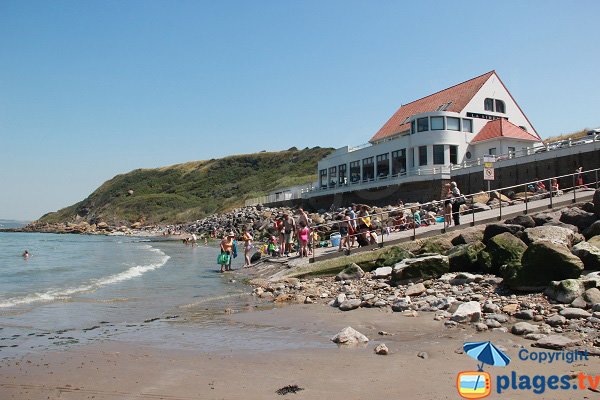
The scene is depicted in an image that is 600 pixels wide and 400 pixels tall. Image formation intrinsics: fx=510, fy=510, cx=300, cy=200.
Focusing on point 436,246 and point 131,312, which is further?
point 436,246

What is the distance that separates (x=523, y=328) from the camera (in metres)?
7.85

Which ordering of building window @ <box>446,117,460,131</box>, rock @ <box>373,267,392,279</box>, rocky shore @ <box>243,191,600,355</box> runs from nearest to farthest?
rocky shore @ <box>243,191,600,355</box> → rock @ <box>373,267,392,279</box> → building window @ <box>446,117,460,131</box>

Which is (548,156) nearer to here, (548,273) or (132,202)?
(548,273)

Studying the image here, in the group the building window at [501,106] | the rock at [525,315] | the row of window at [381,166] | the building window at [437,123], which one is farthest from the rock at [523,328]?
the building window at [501,106]

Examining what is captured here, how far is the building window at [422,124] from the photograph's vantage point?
4156 cm

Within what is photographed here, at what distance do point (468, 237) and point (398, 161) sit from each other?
29.2 meters

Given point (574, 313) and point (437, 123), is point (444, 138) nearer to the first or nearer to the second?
point (437, 123)

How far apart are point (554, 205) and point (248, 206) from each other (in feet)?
193

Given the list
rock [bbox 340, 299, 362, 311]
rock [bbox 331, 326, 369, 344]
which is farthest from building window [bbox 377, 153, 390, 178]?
rock [bbox 331, 326, 369, 344]

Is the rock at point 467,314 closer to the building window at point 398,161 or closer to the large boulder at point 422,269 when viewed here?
the large boulder at point 422,269

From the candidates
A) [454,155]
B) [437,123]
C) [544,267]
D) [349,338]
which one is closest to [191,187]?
[437,123]

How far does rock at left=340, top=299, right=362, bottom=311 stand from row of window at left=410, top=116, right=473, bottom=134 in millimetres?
32320

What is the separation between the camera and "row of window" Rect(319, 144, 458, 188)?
135 ft

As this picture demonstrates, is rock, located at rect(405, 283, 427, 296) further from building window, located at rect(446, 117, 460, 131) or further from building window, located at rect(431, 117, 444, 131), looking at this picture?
building window, located at rect(446, 117, 460, 131)
